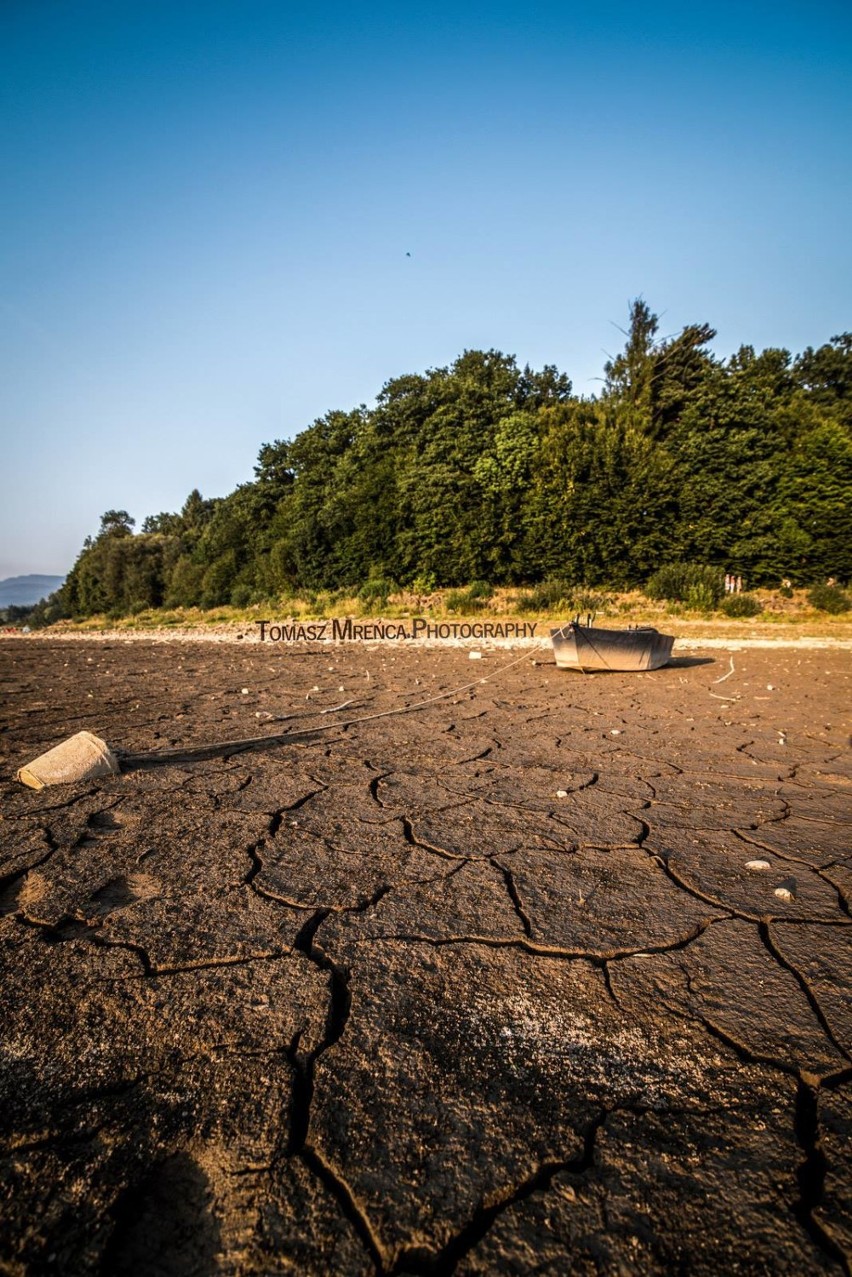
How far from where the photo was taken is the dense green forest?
56.6 feet

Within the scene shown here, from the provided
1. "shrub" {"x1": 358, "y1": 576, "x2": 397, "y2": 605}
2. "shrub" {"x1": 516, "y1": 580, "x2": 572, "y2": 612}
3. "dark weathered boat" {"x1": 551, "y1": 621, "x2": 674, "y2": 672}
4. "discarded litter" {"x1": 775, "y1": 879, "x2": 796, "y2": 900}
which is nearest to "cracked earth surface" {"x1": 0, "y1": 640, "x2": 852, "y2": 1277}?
"discarded litter" {"x1": 775, "y1": 879, "x2": 796, "y2": 900}

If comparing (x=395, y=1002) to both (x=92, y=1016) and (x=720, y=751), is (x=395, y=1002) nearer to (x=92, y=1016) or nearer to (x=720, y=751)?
(x=92, y=1016)

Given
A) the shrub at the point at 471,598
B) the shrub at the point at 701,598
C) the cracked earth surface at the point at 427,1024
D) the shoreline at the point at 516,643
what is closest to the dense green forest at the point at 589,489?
the shrub at the point at 471,598

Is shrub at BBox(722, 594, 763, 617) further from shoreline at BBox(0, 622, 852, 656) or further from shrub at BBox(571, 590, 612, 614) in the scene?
shrub at BBox(571, 590, 612, 614)

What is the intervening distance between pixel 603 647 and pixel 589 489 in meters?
12.7

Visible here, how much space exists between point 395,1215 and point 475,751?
8.83ft

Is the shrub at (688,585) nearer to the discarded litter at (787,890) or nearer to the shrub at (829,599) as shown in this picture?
the shrub at (829,599)

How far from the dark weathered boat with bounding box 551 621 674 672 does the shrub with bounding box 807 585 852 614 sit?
433 inches

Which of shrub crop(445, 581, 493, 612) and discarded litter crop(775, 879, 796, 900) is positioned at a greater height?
shrub crop(445, 581, 493, 612)

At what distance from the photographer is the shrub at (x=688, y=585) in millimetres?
15000

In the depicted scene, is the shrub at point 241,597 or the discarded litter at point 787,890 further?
the shrub at point 241,597

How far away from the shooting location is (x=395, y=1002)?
1.34 m

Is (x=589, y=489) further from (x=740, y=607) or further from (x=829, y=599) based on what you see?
(x=829, y=599)

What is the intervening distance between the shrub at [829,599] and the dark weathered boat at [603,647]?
11.0m
